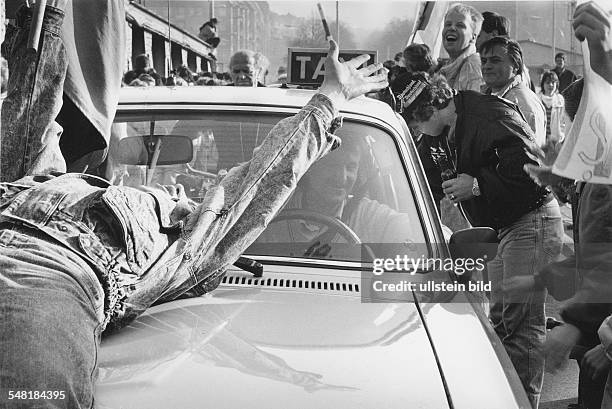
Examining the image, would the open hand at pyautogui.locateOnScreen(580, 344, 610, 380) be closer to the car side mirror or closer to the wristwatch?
the car side mirror

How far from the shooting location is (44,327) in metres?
1.73

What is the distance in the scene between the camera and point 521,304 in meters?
3.24

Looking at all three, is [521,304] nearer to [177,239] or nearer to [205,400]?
[177,239]

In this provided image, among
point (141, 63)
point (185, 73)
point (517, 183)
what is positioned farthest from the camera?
point (517, 183)

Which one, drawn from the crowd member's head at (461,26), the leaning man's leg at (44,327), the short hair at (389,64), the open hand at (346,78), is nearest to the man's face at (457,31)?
the crowd member's head at (461,26)

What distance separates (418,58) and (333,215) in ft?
2.43

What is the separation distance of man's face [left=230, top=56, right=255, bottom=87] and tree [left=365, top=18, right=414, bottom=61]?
18.2 inches

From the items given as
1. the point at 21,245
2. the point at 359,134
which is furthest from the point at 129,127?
the point at 21,245

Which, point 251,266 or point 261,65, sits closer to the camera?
point 251,266

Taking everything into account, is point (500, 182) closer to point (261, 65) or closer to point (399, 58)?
point (399, 58)

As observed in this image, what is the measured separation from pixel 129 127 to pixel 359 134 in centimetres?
80

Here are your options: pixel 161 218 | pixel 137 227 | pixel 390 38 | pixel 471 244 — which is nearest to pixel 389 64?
pixel 390 38

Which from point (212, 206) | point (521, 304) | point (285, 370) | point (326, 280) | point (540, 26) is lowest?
point (521, 304)

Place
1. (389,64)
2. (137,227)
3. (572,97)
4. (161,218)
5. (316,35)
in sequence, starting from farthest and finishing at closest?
(389,64) < (316,35) < (572,97) < (161,218) < (137,227)
